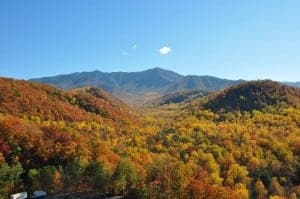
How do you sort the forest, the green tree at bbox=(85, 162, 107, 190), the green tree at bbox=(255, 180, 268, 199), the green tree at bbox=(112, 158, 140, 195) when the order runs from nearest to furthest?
the green tree at bbox=(112, 158, 140, 195) < the forest < the green tree at bbox=(85, 162, 107, 190) < the green tree at bbox=(255, 180, 268, 199)

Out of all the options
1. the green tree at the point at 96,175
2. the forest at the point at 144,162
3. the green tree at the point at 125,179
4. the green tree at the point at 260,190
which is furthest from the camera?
the green tree at the point at 260,190

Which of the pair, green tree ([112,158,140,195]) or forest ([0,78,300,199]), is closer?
green tree ([112,158,140,195])

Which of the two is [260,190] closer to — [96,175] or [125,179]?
[125,179]

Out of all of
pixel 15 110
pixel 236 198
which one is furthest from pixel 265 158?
pixel 15 110

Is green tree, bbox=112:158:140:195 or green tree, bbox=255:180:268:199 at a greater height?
green tree, bbox=112:158:140:195

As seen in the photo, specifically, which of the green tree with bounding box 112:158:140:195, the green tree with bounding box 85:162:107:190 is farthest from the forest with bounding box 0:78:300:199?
the green tree with bounding box 85:162:107:190

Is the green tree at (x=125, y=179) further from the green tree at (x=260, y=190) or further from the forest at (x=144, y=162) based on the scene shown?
the green tree at (x=260, y=190)

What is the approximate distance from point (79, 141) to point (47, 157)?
1307 cm

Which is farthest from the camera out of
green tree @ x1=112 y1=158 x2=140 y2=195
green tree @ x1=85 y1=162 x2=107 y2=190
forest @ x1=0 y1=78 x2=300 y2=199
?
green tree @ x1=85 y1=162 x2=107 y2=190

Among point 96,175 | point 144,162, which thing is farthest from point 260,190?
point 96,175

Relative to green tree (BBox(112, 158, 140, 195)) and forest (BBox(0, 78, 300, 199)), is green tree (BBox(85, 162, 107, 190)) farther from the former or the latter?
green tree (BBox(112, 158, 140, 195))

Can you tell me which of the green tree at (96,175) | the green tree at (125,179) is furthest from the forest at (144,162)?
the green tree at (96,175)

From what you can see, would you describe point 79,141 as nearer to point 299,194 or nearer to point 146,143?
point 146,143

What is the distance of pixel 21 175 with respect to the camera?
106m
